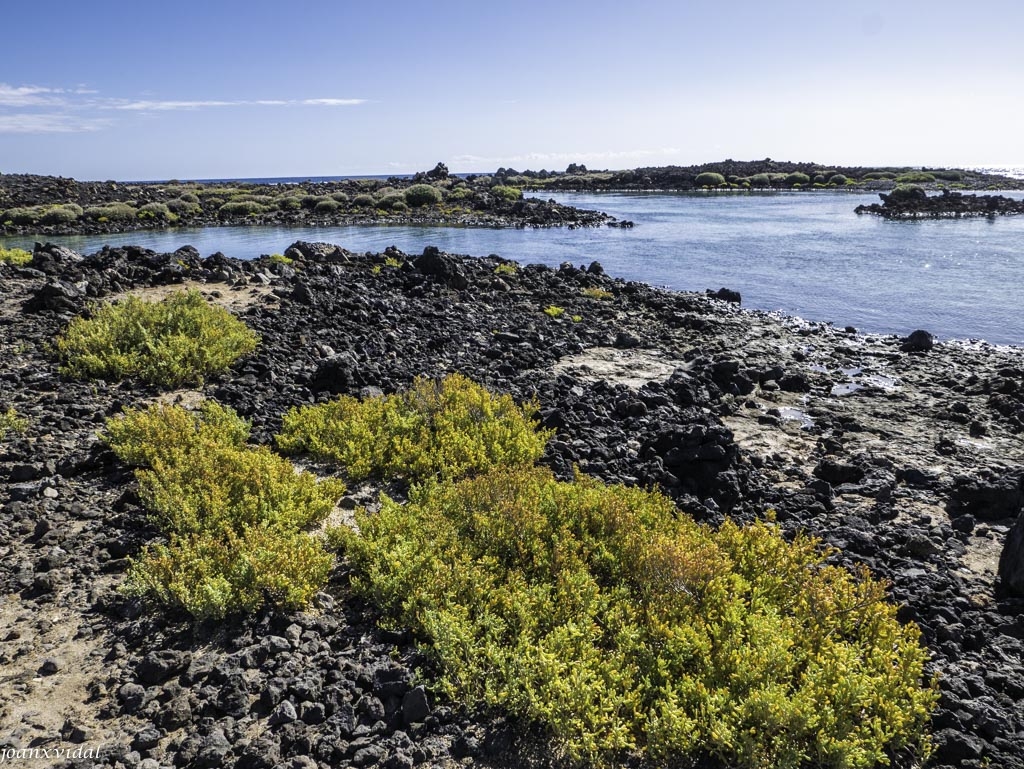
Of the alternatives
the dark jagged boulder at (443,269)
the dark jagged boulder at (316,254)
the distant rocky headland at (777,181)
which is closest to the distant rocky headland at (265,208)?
the distant rocky headland at (777,181)

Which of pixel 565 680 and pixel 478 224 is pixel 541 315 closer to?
pixel 565 680

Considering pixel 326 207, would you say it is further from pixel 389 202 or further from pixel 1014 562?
pixel 1014 562

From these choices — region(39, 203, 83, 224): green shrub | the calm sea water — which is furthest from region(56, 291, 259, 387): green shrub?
region(39, 203, 83, 224): green shrub

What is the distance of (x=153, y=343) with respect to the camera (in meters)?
12.3

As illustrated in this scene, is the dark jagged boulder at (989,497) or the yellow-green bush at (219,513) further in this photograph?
the dark jagged boulder at (989,497)

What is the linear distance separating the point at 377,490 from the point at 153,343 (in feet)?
20.8

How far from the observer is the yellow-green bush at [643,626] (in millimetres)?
4832

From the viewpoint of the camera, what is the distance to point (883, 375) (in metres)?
16.0

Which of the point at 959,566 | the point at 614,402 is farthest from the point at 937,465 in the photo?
the point at 614,402

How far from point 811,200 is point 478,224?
139ft

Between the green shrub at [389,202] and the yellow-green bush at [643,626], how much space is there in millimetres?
59829

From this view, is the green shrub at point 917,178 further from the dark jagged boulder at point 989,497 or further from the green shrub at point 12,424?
the green shrub at point 12,424

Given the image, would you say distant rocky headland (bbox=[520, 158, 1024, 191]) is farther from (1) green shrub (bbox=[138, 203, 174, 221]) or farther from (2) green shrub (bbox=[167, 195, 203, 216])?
(1) green shrub (bbox=[138, 203, 174, 221])

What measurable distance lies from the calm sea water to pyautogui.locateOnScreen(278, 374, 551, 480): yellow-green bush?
1589cm
